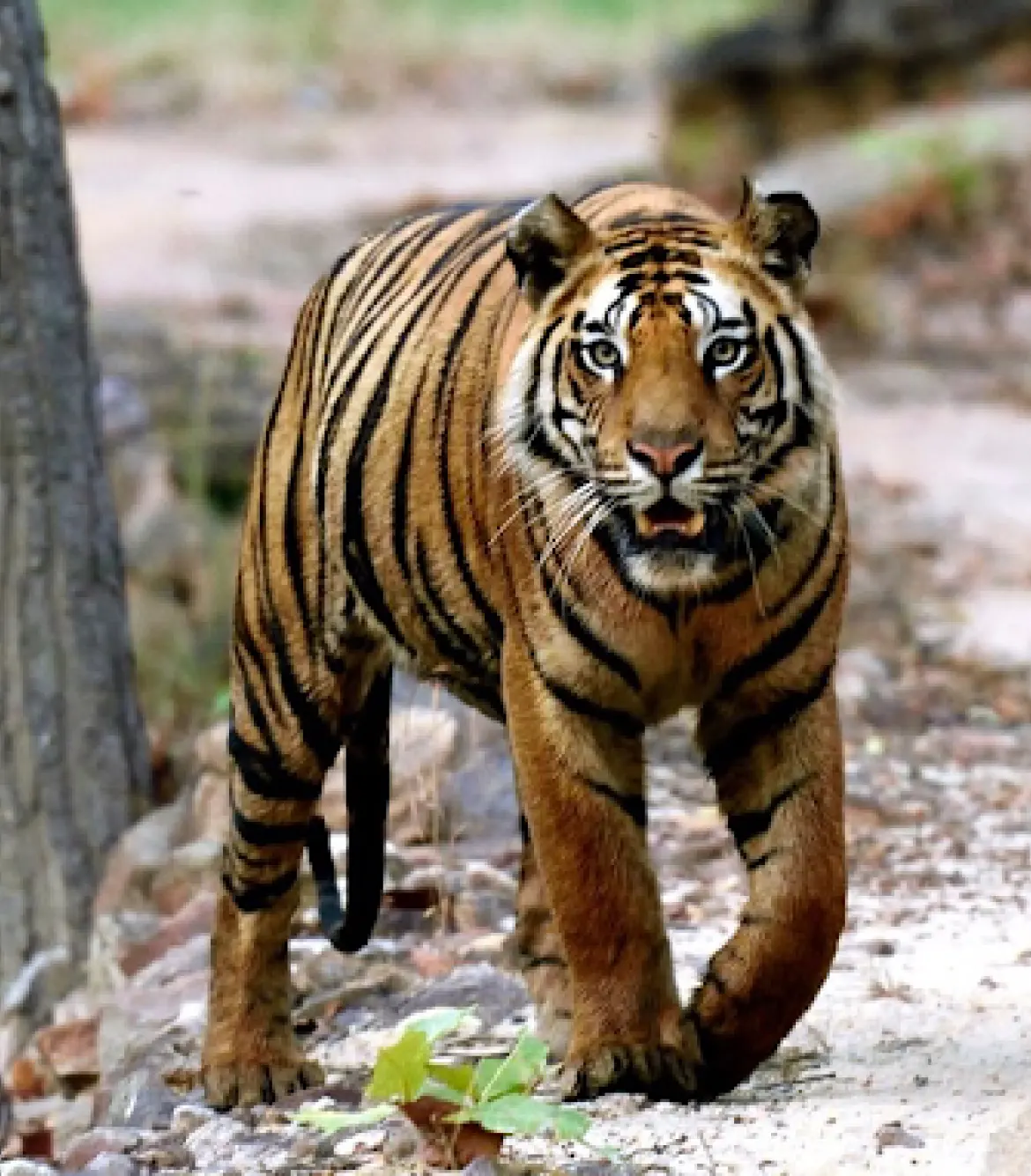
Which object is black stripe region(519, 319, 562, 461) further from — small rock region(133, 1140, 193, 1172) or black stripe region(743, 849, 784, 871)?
small rock region(133, 1140, 193, 1172)

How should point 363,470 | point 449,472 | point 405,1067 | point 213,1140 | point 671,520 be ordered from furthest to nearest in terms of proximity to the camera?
point 363,470, point 449,472, point 213,1140, point 671,520, point 405,1067

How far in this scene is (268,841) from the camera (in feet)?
16.9

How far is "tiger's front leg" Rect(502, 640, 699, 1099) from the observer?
4227 millimetres

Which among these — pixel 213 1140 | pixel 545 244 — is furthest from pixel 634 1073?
pixel 545 244

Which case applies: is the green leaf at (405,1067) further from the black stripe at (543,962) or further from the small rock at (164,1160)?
the black stripe at (543,962)

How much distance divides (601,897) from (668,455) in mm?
783

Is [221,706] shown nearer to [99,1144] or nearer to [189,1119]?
[189,1119]

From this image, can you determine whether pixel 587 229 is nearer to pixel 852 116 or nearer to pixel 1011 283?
pixel 1011 283

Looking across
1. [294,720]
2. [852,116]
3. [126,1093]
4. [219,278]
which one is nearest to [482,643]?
[294,720]

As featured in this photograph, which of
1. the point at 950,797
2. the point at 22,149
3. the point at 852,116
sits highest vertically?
the point at 852,116

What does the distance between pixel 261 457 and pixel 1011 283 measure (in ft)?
30.6

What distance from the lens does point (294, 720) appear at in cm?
512

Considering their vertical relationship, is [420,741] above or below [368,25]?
below

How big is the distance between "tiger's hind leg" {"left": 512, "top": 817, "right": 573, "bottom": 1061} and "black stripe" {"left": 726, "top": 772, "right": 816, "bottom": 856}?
1.35 ft
